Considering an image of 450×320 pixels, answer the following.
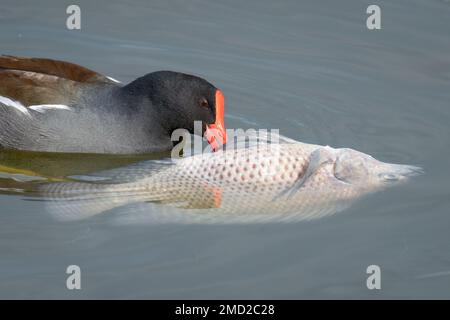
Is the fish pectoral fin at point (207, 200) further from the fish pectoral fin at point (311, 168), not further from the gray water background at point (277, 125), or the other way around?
the fish pectoral fin at point (311, 168)

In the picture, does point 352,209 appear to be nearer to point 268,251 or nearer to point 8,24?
point 268,251

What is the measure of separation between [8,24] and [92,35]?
700mm

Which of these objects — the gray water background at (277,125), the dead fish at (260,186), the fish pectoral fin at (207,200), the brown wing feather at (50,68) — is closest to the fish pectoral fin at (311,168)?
the dead fish at (260,186)

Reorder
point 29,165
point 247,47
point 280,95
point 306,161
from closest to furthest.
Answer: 1. point 306,161
2. point 29,165
3. point 280,95
4. point 247,47

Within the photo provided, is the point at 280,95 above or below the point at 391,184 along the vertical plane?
above

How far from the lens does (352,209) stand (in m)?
4.61

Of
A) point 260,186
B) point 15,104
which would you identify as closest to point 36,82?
point 15,104

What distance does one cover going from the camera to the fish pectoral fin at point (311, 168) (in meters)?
4.37

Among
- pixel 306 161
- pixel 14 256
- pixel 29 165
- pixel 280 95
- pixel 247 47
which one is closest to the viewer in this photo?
pixel 14 256

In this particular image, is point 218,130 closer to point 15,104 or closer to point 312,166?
point 312,166

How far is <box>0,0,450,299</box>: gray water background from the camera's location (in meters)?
4.10

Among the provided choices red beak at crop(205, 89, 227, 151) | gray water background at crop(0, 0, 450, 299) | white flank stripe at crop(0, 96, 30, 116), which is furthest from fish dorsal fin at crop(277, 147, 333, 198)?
white flank stripe at crop(0, 96, 30, 116)

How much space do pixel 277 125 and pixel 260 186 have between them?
1505mm

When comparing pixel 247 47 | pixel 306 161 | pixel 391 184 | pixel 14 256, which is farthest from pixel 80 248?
pixel 247 47
